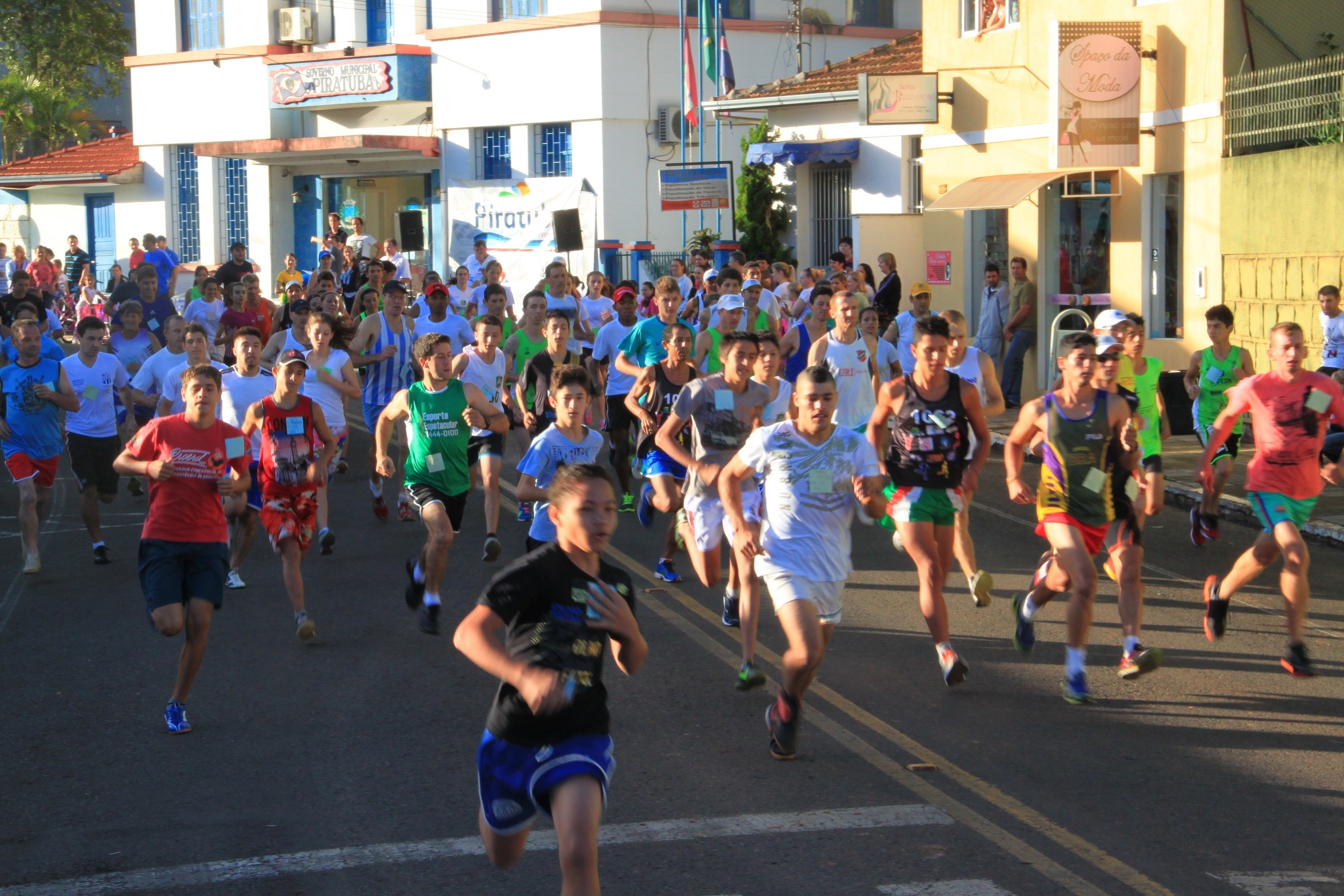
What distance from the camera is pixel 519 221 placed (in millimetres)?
32688

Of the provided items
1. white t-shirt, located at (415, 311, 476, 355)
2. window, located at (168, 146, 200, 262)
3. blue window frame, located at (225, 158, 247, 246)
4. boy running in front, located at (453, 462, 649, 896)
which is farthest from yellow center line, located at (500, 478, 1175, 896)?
window, located at (168, 146, 200, 262)

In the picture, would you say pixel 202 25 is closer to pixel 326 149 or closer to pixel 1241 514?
pixel 326 149

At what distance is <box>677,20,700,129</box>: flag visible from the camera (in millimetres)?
30781

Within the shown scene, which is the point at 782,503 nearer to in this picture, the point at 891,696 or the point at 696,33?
the point at 891,696

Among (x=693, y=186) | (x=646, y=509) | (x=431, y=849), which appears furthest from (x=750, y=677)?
(x=693, y=186)

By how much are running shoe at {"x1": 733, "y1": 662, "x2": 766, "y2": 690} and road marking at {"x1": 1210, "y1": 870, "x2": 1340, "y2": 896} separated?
9.27 feet

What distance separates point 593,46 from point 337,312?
17.7 m

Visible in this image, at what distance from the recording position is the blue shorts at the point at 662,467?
32.2 ft

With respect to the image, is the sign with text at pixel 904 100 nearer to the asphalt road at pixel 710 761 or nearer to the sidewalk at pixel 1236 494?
the sidewalk at pixel 1236 494

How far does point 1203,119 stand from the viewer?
62.1 feet

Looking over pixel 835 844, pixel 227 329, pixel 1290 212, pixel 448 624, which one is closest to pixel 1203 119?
pixel 1290 212

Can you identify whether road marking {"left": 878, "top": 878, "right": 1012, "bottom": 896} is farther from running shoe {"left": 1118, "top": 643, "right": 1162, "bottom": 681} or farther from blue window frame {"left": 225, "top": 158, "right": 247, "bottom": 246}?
blue window frame {"left": 225, "top": 158, "right": 247, "bottom": 246}

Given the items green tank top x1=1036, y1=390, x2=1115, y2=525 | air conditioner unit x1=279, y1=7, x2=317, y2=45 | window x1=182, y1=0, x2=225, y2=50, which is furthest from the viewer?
window x1=182, y1=0, x2=225, y2=50

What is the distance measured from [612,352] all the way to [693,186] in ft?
42.6
